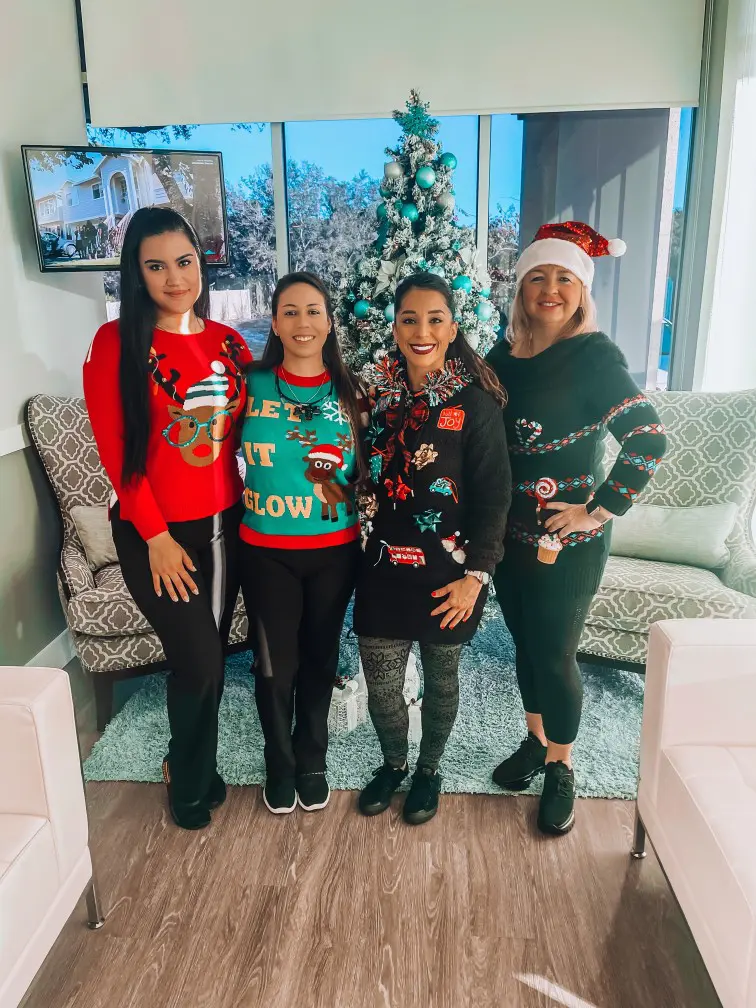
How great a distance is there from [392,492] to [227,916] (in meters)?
1.03

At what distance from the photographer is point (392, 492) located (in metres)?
1.72

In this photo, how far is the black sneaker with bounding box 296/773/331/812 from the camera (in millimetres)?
1980

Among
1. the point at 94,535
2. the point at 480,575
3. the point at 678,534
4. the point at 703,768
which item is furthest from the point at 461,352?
the point at 94,535

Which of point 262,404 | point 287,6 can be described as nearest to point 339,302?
point 262,404

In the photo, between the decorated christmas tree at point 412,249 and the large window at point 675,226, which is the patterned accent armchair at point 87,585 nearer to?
the decorated christmas tree at point 412,249

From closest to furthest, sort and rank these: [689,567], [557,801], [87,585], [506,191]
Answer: [557,801]
[87,585]
[689,567]
[506,191]

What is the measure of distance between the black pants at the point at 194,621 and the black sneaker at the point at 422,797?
1.77 feet

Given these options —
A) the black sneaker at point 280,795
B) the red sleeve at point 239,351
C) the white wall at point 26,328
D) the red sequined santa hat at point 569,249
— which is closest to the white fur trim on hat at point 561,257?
the red sequined santa hat at point 569,249

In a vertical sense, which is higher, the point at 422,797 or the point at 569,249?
the point at 569,249

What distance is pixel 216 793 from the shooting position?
2025 millimetres

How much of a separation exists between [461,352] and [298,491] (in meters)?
0.50

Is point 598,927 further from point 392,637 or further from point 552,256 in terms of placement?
point 552,256

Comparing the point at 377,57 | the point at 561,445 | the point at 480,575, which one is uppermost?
the point at 377,57

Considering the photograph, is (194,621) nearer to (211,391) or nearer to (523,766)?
(211,391)
